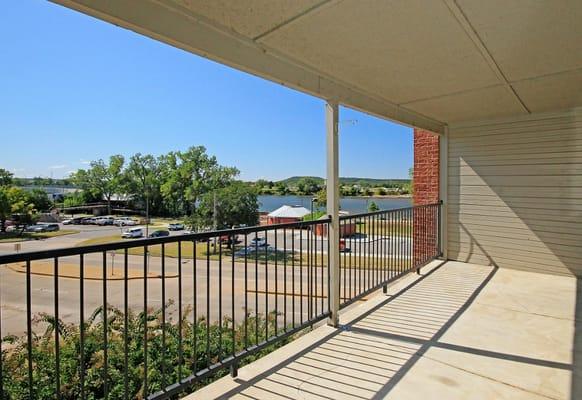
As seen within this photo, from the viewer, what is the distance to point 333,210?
2682mm

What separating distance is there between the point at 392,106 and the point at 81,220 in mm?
33405

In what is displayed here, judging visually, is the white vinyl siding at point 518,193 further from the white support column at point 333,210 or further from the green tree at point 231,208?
the green tree at point 231,208

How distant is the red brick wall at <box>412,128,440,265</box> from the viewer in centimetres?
466

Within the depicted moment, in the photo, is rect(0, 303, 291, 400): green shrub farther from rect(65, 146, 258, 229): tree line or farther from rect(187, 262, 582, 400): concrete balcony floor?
rect(65, 146, 258, 229): tree line

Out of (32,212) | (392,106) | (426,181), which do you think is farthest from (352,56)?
(32,212)

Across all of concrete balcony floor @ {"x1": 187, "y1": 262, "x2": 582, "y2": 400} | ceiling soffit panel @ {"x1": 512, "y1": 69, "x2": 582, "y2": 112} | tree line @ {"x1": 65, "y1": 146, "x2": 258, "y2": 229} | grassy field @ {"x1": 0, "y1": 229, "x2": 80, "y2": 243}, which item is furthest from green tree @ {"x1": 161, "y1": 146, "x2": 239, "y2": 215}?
concrete balcony floor @ {"x1": 187, "y1": 262, "x2": 582, "y2": 400}

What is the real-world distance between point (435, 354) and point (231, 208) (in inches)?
853

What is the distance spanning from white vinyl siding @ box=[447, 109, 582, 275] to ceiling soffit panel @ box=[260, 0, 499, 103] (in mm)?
1757

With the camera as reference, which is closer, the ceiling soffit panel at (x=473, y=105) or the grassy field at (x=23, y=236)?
the ceiling soffit panel at (x=473, y=105)

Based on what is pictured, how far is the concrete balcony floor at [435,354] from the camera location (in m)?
1.78

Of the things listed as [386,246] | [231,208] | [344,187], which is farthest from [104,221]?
[386,246]

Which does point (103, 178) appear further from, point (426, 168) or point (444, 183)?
point (444, 183)

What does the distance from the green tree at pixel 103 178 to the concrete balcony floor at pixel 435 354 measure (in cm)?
4061

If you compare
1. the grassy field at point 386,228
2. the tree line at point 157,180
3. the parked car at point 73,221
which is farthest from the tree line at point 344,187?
the parked car at point 73,221
